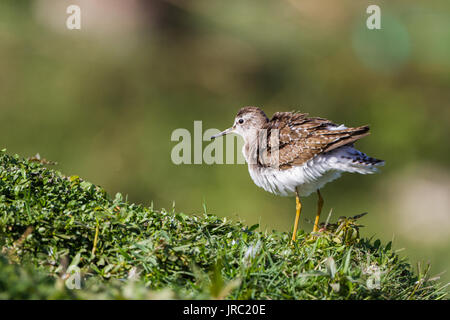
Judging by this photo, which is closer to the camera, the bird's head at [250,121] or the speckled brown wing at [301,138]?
the speckled brown wing at [301,138]

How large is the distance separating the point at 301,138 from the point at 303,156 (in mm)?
197

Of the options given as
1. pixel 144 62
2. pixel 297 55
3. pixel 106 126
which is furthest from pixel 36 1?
pixel 297 55

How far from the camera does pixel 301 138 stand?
4742 mm

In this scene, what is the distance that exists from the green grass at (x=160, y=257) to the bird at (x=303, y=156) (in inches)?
39.7

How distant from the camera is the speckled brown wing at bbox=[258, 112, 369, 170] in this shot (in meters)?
4.48

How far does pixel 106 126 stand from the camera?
8281 mm

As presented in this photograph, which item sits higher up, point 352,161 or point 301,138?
point 301,138

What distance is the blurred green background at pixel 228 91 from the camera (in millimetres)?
7496

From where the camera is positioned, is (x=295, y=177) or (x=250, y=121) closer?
(x=295, y=177)

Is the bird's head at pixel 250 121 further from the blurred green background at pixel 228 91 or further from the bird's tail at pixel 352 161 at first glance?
the blurred green background at pixel 228 91

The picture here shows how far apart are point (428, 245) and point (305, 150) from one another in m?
3.39
